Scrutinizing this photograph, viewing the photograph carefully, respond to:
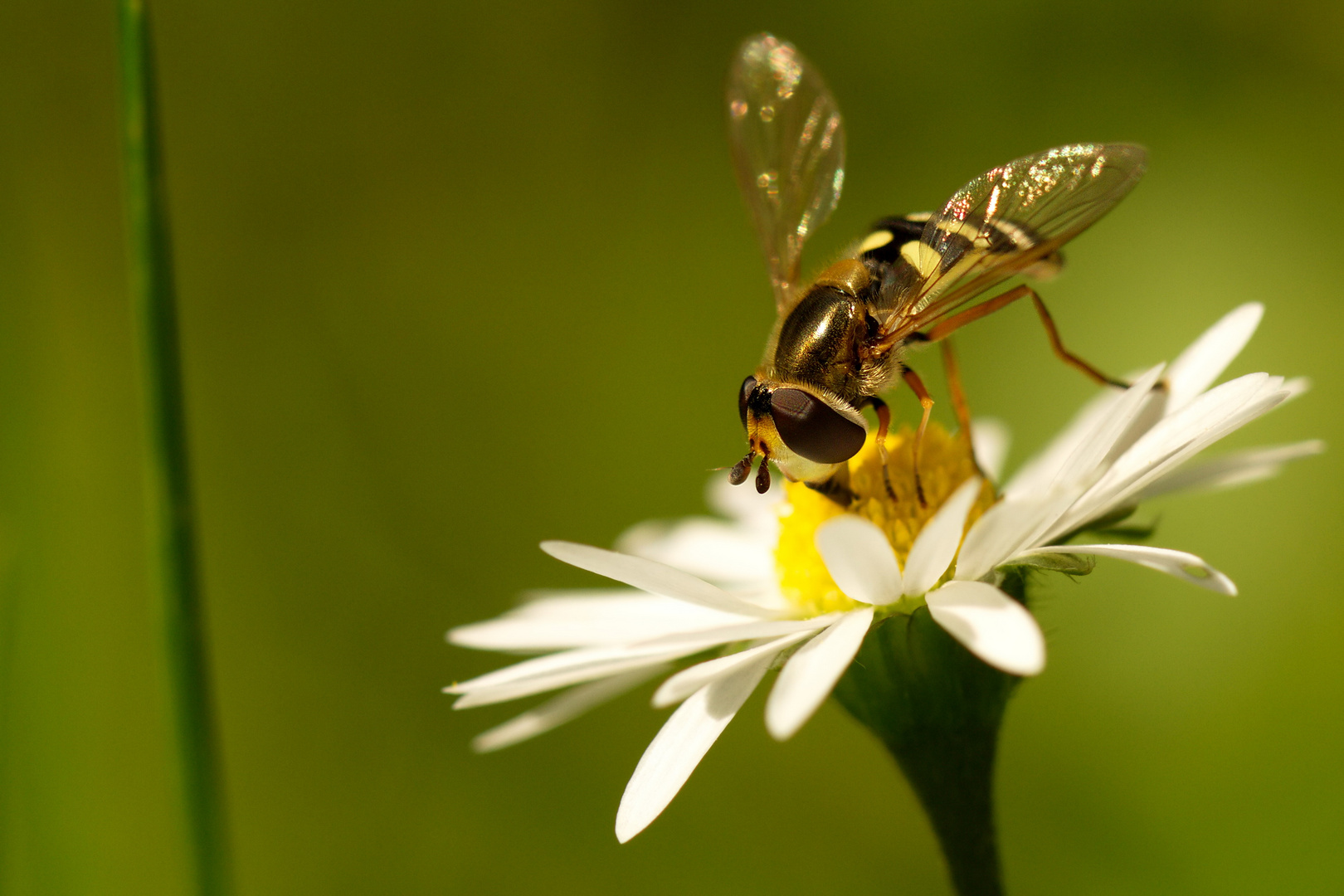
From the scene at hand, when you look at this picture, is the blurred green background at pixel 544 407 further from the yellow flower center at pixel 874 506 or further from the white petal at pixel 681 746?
the white petal at pixel 681 746

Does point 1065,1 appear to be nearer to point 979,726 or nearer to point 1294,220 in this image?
point 1294,220

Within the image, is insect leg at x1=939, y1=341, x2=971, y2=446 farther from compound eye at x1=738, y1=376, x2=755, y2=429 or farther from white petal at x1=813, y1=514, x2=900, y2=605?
white petal at x1=813, y1=514, x2=900, y2=605

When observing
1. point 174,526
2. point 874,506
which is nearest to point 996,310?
point 874,506

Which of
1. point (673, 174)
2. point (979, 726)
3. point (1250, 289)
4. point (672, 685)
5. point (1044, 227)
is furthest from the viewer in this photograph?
point (673, 174)

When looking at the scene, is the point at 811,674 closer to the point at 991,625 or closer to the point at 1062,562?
the point at 991,625

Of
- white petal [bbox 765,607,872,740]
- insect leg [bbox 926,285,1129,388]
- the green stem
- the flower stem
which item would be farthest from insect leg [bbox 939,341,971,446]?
the green stem

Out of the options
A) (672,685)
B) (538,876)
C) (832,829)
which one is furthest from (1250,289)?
(672,685)
